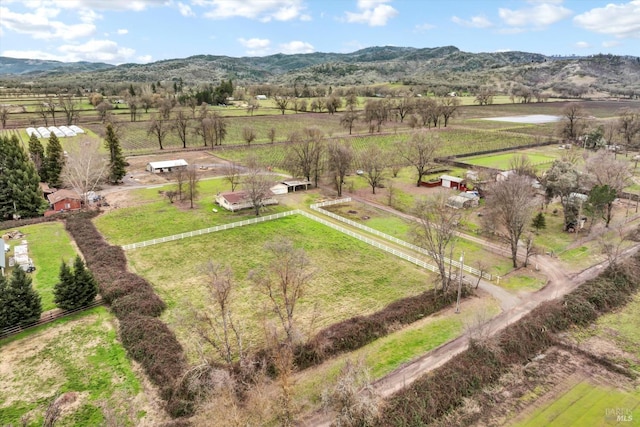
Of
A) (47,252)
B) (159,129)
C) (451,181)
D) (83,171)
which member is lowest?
(47,252)

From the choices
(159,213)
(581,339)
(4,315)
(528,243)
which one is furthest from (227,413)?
(159,213)

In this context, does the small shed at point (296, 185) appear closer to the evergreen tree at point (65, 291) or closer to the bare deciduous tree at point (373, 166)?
the bare deciduous tree at point (373, 166)

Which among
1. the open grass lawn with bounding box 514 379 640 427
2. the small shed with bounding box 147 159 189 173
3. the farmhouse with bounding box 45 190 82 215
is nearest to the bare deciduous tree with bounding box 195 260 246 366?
the open grass lawn with bounding box 514 379 640 427

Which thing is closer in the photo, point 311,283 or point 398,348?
point 398,348

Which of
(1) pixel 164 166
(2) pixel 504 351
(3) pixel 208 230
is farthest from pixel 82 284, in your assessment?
(1) pixel 164 166

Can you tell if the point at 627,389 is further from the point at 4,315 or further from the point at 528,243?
the point at 4,315

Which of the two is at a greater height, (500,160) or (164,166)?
(164,166)

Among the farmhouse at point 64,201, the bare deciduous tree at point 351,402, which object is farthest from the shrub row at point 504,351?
the farmhouse at point 64,201

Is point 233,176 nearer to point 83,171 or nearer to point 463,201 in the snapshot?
point 83,171
